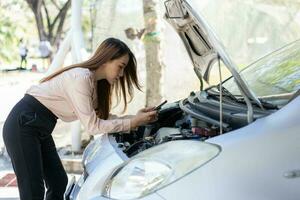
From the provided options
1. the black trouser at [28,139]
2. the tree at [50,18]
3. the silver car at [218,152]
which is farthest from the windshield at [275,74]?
the tree at [50,18]

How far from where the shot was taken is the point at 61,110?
3.15 metres

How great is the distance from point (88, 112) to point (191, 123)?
622 millimetres

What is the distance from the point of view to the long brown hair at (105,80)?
3062mm

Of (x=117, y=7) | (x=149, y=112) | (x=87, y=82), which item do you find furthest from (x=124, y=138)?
(x=117, y=7)

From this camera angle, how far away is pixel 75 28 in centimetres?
605

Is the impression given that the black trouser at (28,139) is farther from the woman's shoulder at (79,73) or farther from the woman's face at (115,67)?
the woman's face at (115,67)

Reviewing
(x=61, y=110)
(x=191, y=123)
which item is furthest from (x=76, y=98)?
(x=191, y=123)

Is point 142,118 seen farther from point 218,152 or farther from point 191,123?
point 218,152

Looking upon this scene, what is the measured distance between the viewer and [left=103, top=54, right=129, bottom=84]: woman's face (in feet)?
10.1

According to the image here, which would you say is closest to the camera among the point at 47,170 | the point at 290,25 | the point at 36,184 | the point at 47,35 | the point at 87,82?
the point at 87,82

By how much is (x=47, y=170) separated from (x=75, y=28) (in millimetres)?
2926

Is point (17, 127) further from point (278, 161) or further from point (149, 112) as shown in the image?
point (278, 161)

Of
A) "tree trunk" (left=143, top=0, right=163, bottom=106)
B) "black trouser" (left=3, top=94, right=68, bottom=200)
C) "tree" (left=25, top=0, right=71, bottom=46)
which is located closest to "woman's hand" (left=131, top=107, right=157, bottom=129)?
"black trouser" (left=3, top=94, right=68, bottom=200)

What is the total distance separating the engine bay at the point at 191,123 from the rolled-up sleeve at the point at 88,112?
10 centimetres
